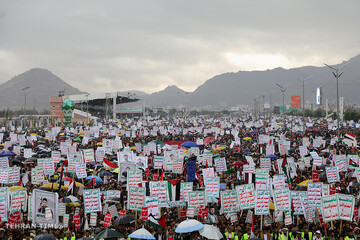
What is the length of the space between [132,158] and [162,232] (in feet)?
30.1

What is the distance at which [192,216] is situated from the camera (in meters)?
12.6

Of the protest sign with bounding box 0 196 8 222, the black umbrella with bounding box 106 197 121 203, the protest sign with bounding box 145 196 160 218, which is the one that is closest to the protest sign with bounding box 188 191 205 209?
the protest sign with bounding box 145 196 160 218

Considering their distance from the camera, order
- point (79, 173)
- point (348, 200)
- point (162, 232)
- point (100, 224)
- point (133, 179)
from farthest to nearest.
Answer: point (79, 173), point (133, 179), point (100, 224), point (162, 232), point (348, 200)

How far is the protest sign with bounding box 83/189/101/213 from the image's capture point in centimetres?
1291

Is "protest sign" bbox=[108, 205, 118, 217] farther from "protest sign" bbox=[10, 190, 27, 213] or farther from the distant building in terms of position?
the distant building

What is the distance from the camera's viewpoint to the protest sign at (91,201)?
1291cm

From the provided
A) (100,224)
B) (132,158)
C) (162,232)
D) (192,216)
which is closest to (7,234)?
(100,224)

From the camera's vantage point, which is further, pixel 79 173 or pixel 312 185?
pixel 79 173

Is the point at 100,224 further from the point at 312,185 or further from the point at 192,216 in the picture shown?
the point at 312,185

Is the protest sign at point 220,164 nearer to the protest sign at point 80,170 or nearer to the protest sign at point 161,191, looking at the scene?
the protest sign at point 80,170

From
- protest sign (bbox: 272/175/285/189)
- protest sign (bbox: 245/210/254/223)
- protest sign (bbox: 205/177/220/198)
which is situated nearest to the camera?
protest sign (bbox: 245/210/254/223)

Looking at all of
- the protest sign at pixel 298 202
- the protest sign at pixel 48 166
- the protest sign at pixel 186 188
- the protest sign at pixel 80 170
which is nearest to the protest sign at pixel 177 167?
the protest sign at pixel 80 170

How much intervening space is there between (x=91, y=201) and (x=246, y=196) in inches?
166

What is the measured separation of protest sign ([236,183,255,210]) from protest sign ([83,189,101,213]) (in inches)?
151
